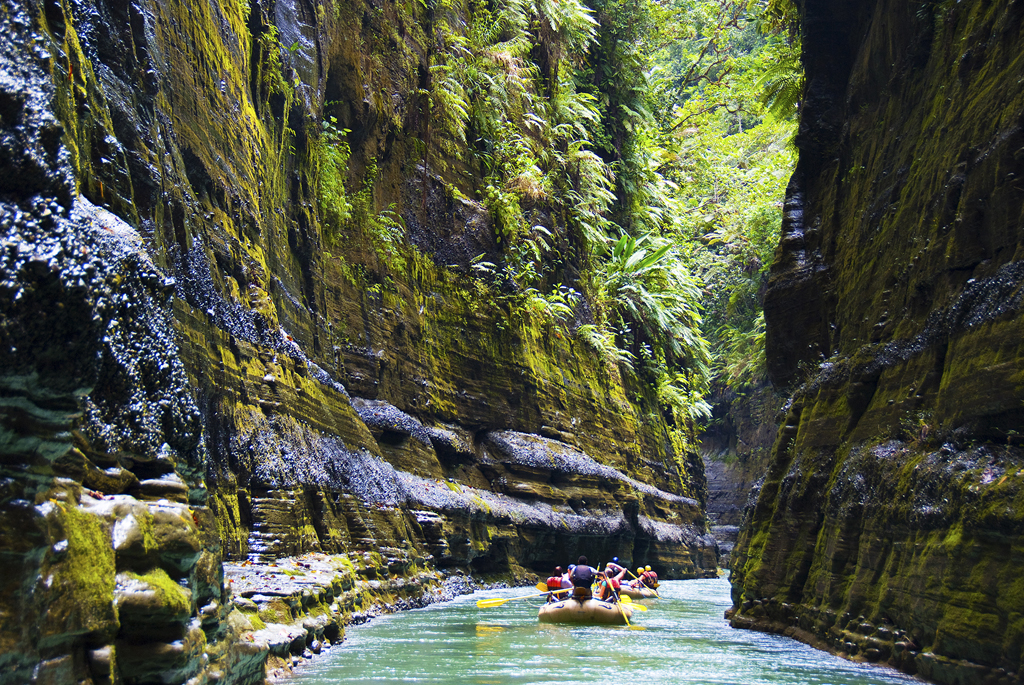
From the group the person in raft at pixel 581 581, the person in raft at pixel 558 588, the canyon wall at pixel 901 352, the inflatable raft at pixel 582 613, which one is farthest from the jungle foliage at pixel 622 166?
the inflatable raft at pixel 582 613

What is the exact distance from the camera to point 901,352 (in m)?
8.59

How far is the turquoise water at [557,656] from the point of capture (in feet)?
23.6

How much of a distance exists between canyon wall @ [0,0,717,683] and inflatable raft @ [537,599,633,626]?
2592mm

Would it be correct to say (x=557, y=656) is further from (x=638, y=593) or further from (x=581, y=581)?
(x=638, y=593)

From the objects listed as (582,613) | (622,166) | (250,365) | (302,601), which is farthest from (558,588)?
(622,166)

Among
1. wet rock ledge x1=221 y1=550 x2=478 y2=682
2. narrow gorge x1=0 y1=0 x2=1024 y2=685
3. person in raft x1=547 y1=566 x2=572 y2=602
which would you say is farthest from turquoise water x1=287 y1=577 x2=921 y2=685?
person in raft x1=547 y1=566 x2=572 y2=602

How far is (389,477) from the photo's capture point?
14.0 meters

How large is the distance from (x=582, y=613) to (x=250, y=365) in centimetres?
662

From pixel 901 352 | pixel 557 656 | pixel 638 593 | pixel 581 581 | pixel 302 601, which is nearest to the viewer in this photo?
pixel 302 601

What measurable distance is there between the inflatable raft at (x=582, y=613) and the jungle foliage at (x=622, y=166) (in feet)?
29.0

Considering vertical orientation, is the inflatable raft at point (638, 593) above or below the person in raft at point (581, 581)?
below

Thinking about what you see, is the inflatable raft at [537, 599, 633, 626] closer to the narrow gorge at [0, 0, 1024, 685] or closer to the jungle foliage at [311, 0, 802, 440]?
the narrow gorge at [0, 0, 1024, 685]

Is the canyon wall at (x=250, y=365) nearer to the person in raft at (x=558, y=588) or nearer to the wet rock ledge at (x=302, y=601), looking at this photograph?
the wet rock ledge at (x=302, y=601)

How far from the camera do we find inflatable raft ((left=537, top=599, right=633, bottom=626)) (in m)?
12.2
